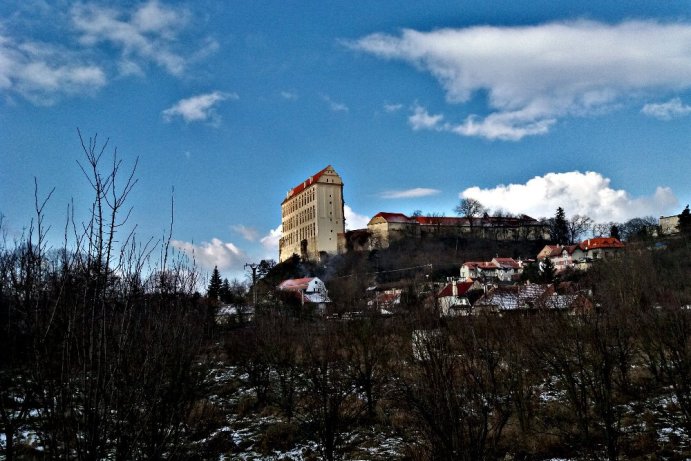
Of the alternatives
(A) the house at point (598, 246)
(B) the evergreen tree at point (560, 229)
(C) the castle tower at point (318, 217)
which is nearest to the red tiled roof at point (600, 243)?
(A) the house at point (598, 246)

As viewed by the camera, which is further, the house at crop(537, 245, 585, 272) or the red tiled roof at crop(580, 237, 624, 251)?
the house at crop(537, 245, 585, 272)

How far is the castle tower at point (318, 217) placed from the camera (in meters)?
87.7

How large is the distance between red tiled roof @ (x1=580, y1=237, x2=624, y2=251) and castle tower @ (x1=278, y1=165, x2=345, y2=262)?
4123cm

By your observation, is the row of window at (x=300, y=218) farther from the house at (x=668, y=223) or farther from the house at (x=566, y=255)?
the house at (x=668, y=223)


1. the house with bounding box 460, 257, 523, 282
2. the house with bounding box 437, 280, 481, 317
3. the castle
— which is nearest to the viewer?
the house with bounding box 437, 280, 481, 317

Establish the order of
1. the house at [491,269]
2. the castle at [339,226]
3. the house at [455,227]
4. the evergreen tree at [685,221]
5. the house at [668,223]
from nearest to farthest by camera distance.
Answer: the evergreen tree at [685,221] → the house at [491,269] → the house at [668,223] → the castle at [339,226] → the house at [455,227]

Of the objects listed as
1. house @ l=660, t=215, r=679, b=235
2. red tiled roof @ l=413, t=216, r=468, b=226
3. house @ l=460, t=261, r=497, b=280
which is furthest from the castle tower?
house @ l=660, t=215, r=679, b=235

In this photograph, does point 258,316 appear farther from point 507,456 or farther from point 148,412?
point 148,412

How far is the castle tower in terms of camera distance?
87688mm

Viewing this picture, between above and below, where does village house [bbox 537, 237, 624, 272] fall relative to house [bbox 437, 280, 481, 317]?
above

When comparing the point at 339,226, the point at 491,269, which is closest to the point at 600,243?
the point at 491,269

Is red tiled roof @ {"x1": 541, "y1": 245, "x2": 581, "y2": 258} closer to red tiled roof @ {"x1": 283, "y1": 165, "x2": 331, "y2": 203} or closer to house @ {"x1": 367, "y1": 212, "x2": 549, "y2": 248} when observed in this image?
house @ {"x1": 367, "y1": 212, "x2": 549, "y2": 248}

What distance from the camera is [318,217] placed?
88125 millimetres

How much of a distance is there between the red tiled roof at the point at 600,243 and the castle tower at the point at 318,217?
1623 inches
